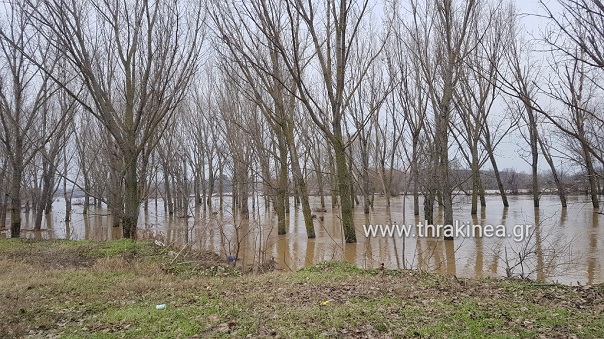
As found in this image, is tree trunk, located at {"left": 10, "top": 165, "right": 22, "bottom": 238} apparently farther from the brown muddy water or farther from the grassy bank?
the grassy bank

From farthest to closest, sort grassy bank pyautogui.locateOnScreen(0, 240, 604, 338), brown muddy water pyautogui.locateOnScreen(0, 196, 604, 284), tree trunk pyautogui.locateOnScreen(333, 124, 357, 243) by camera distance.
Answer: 1. tree trunk pyautogui.locateOnScreen(333, 124, 357, 243)
2. brown muddy water pyautogui.locateOnScreen(0, 196, 604, 284)
3. grassy bank pyautogui.locateOnScreen(0, 240, 604, 338)

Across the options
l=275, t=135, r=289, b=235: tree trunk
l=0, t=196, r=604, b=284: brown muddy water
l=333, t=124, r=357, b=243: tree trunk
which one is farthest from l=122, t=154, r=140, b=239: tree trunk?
l=275, t=135, r=289, b=235: tree trunk

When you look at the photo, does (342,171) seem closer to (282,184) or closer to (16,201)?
(282,184)

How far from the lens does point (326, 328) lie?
3527 millimetres

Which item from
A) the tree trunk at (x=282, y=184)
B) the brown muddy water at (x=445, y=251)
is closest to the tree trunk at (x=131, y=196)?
the brown muddy water at (x=445, y=251)

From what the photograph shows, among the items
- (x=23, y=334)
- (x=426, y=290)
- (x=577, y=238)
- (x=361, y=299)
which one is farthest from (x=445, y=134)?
(x=23, y=334)

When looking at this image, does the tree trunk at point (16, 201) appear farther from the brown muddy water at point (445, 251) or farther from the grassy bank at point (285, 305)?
the grassy bank at point (285, 305)

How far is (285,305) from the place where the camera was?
14.3 feet

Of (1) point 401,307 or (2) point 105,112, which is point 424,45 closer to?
(2) point 105,112

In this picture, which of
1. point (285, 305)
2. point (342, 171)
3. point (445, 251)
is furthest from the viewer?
point (445, 251)

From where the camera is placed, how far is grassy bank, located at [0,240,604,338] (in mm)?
3541

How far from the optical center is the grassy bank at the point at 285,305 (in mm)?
3541

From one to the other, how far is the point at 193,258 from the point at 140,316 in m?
4.21

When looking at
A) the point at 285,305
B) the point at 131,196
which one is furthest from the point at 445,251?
the point at 131,196
